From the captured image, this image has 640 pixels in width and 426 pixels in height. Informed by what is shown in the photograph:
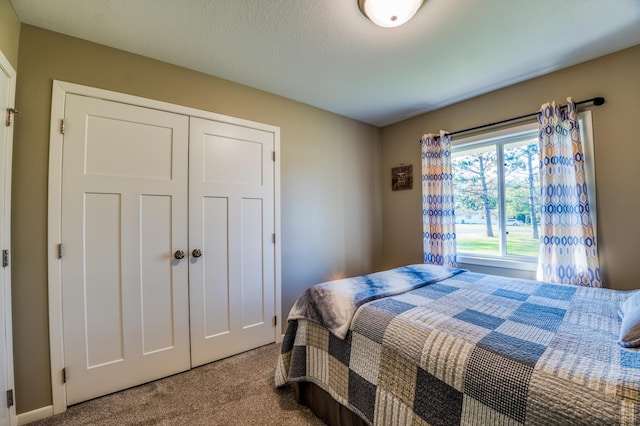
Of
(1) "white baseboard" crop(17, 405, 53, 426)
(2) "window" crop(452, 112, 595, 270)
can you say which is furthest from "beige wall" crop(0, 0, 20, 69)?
(2) "window" crop(452, 112, 595, 270)

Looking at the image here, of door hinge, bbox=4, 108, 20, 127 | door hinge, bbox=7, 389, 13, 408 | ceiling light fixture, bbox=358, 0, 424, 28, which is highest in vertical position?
ceiling light fixture, bbox=358, 0, 424, 28

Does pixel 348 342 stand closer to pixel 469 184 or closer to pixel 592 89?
pixel 469 184

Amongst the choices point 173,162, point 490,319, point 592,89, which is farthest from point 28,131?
point 592,89

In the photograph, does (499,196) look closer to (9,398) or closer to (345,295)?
(345,295)

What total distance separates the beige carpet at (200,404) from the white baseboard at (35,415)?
0.04 m

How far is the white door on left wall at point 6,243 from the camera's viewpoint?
4.67 ft

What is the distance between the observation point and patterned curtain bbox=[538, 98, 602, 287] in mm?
2014

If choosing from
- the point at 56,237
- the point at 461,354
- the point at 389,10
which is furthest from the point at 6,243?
the point at 389,10

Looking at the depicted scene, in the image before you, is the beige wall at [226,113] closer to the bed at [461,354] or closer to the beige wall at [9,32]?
the beige wall at [9,32]

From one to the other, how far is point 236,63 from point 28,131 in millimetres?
1427

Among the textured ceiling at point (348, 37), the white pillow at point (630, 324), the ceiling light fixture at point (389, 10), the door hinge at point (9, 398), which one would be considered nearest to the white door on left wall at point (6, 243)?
the door hinge at point (9, 398)

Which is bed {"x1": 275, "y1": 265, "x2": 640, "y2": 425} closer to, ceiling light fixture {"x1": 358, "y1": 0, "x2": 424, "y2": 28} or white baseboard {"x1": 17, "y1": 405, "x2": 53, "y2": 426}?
white baseboard {"x1": 17, "y1": 405, "x2": 53, "y2": 426}

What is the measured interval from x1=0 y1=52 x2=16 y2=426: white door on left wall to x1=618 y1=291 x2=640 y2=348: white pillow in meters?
2.95

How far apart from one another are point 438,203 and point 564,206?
1.03 m
